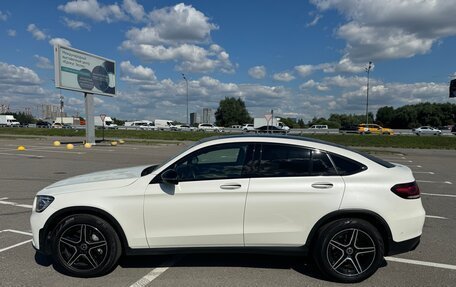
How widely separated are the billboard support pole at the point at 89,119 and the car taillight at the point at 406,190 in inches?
1207

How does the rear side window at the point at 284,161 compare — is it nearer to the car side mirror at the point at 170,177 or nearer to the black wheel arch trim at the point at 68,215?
the car side mirror at the point at 170,177

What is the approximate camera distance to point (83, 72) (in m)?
31.3

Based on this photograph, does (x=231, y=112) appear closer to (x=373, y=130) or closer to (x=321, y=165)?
(x=373, y=130)

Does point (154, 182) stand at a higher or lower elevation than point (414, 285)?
higher

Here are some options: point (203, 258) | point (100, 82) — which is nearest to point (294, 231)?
point (203, 258)

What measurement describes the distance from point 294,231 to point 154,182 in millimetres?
1594

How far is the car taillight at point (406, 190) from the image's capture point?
395cm

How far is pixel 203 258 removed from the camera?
456 cm

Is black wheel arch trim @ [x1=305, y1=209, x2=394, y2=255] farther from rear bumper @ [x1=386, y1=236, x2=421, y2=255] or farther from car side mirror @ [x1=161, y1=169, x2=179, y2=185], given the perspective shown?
car side mirror @ [x1=161, y1=169, x2=179, y2=185]

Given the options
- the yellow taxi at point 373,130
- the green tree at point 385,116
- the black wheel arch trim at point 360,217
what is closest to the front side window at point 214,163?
the black wheel arch trim at point 360,217

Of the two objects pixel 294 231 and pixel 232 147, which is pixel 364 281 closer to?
pixel 294 231

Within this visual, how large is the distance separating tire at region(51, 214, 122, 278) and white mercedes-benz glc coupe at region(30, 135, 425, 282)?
10 mm

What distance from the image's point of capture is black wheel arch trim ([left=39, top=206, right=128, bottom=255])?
3.94 m

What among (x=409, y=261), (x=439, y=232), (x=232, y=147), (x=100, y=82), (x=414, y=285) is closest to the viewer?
(x=414, y=285)
